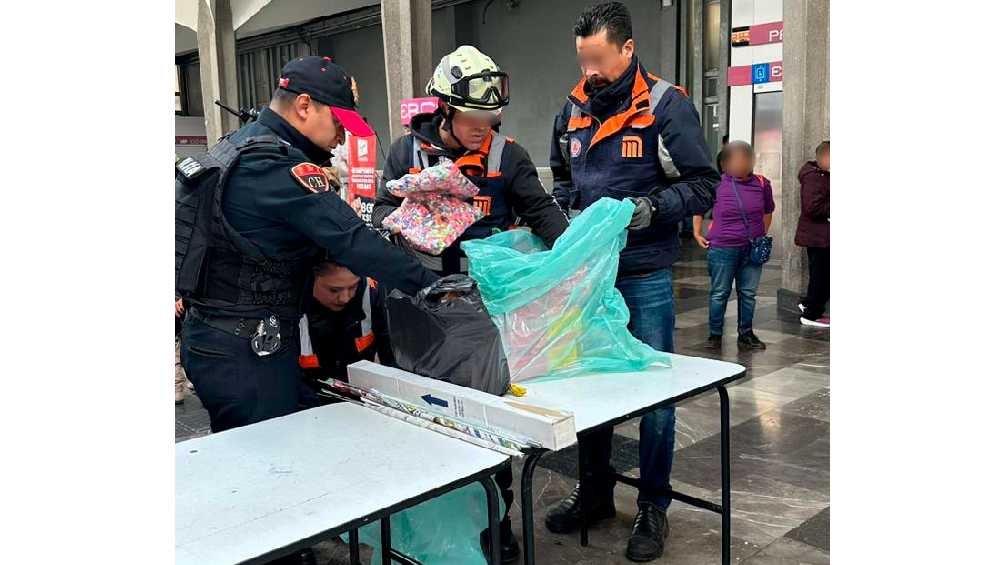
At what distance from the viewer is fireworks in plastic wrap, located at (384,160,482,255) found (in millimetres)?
2484

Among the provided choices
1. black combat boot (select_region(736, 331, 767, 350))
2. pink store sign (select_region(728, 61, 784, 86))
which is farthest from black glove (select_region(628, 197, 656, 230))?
pink store sign (select_region(728, 61, 784, 86))

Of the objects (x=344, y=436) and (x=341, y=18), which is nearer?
(x=344, y=436)

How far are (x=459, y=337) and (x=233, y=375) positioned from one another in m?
0.61

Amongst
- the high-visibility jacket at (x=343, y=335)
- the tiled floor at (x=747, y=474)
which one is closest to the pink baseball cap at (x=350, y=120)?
the high-visibility jacket at (x=343, y=335)

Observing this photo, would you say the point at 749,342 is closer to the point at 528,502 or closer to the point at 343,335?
the point at 343,335

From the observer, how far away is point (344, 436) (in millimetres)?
1918

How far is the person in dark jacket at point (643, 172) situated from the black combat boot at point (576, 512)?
84mm

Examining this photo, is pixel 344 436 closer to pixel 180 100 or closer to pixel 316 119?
pixel 316 119

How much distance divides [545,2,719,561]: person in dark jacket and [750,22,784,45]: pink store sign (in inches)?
292

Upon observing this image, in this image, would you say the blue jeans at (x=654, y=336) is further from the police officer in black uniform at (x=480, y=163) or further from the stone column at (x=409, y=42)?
the stone column at (x=409, y=42)

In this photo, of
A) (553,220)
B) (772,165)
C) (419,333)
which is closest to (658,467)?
(553,220)

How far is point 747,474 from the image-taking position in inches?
140

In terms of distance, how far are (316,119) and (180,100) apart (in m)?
23.1

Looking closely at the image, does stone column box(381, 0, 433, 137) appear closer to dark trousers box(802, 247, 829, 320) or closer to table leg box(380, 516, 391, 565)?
dark trousers box(802, 247, 829, 320)
